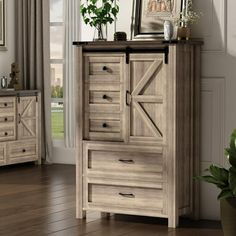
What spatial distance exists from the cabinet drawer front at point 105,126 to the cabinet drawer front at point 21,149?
2982mm

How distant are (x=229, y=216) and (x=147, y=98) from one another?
3.62 feet

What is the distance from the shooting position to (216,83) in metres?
5.75

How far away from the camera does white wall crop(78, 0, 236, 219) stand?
5.71 metres

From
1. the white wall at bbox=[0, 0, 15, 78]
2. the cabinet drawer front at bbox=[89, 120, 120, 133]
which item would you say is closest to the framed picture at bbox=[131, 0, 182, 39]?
the cabinet drawer front at bbox=[89, 120, 120, 133]

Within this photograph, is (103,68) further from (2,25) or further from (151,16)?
(2,25)

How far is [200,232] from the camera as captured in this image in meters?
5.41

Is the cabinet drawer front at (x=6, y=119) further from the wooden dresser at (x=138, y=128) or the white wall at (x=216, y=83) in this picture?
the white wall at (x=216, y=83)

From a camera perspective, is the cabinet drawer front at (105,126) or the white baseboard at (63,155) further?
the white baseboard at (63,155)

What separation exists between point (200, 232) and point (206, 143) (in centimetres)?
71

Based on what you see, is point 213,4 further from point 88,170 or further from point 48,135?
point 48,135

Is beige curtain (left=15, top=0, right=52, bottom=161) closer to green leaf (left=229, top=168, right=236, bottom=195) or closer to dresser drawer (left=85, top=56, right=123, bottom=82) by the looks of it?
dresser drawer (left=85, top=56, right=123, bottom=82)

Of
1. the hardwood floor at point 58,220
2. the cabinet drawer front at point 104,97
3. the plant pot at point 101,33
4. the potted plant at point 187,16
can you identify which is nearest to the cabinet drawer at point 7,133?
the hardwood floor at point 58,220

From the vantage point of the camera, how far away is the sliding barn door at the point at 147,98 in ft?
18.1

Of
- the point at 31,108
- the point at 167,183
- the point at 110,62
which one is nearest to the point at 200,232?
the point at 167,183
